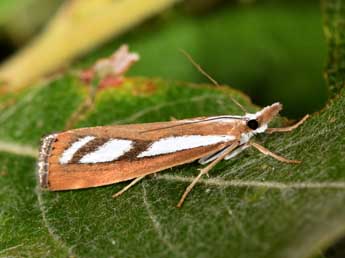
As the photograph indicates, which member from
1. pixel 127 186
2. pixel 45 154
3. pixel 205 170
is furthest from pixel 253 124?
pixel 45 154

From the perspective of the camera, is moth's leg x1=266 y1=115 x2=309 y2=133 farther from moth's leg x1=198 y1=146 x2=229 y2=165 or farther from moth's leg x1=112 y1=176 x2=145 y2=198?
moth's leg x1=112 y1=176 x2=145 y2=198

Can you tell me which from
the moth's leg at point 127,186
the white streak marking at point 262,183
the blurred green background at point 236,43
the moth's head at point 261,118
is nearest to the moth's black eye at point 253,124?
the moth's head at point 261,118

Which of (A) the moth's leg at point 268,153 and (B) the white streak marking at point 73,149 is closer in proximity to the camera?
(A) the moth's leg at point 268,153

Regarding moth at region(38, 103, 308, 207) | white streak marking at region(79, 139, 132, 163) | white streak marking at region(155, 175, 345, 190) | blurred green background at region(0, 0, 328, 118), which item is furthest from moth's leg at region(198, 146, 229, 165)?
blurred green background at region(0, 0, 328, 118)

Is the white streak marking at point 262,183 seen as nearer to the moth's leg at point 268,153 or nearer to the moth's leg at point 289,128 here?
the moth's leg at point 268,153

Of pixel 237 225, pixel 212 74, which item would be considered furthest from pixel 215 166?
pixel 212 74

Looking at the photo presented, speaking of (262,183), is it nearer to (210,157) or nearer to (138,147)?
(210,157)
